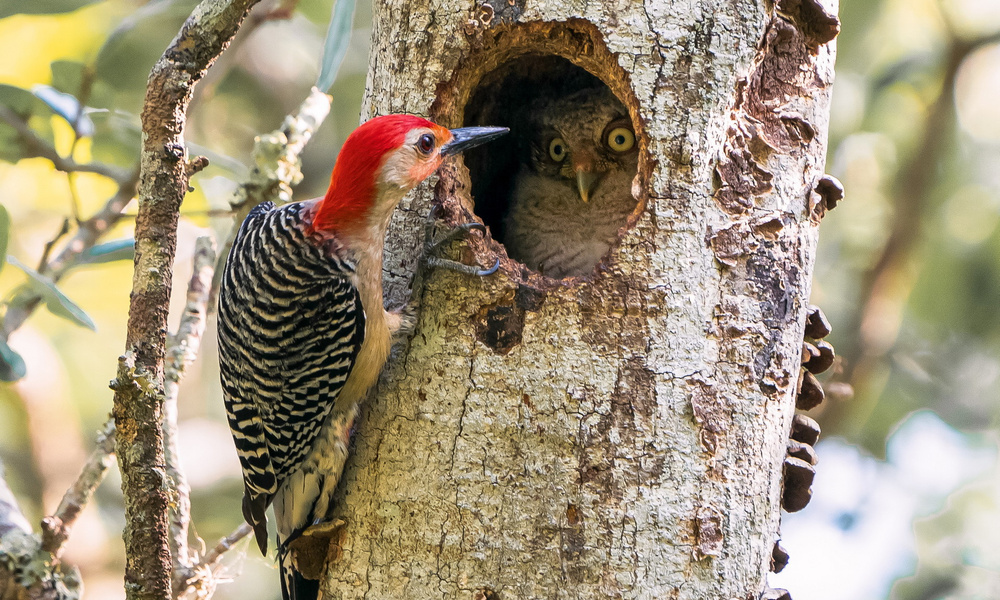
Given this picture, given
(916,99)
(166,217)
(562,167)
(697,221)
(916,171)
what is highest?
(916,99)

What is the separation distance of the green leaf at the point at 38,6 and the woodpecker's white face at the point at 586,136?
173 cm

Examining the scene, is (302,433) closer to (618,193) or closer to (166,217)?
(166,217)

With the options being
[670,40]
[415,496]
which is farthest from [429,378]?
[670,40]

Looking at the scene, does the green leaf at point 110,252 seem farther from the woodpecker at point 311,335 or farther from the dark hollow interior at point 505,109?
the dark hollow interior at point 505,109

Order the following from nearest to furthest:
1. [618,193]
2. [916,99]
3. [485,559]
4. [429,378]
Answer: [485,559] → [429,378] → [618,193] → [916,99]

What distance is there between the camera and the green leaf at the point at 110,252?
3.06 meters

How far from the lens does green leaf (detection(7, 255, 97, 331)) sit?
8.89 feet

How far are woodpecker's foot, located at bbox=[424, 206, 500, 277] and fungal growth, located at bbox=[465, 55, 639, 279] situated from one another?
75 cm

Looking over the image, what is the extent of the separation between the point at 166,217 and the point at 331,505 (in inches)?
37.7

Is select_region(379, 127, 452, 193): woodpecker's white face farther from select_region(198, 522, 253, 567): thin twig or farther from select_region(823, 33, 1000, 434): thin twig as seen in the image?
select_region(823, 33, 1000, 434): thin twig

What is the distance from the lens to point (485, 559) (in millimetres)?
2246

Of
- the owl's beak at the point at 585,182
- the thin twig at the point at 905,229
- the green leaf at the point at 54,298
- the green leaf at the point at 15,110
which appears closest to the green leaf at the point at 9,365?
the green leaf at the point at 54,298

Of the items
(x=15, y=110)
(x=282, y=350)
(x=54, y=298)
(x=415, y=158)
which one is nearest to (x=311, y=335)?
(x=282, y=350)

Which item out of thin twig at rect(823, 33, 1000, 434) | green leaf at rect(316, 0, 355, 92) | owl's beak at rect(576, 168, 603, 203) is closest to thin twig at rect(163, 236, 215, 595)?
green leaf at rect(316, 0, 355, 92)
